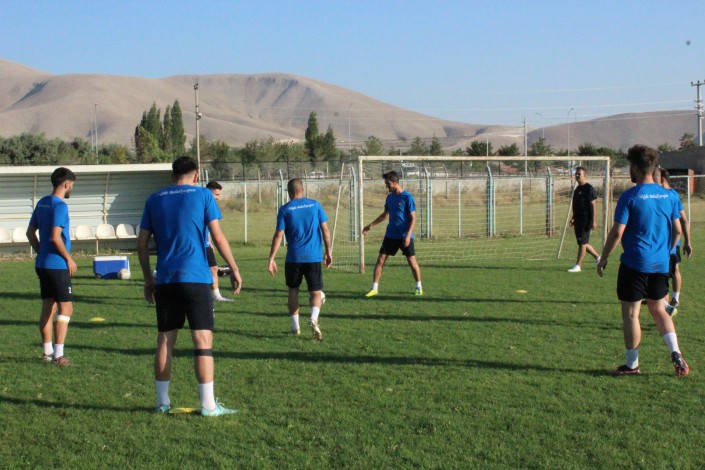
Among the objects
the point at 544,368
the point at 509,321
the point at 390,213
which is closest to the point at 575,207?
the point at 390,213

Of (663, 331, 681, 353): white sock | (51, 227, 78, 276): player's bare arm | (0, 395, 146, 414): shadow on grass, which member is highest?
(51, 227, 78, 276): player's bare arm

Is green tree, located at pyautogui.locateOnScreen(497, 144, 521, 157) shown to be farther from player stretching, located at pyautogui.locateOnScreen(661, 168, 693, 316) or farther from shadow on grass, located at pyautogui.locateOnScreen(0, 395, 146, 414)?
shadow on grass, located at pyautogui.locateOnScreen(0, 395, 146, 414)

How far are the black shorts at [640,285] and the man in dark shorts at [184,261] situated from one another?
354cm

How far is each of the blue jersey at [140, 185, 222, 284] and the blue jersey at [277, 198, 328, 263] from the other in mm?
3241

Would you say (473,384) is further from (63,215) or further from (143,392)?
(63,215)

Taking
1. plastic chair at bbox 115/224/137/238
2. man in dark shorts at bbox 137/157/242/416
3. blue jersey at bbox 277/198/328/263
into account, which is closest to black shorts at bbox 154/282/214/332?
man in dark shorts at bbox 137/157/242/416

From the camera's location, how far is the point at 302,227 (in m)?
9.21

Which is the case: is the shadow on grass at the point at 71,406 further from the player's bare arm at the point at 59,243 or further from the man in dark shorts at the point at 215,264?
the man in dark shorts at the point at 215,264

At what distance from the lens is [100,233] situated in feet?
72.8

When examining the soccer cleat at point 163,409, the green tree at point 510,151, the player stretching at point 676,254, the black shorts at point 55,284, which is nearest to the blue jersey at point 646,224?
the player stretching at point 676,254

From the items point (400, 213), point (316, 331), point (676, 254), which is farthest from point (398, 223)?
point (676, 254)

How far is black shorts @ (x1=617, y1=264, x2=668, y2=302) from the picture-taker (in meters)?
7.11

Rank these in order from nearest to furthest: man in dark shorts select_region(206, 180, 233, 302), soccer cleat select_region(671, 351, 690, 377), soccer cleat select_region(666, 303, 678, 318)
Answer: soccer cleat select_region(671, 351, 690, 377)
soccer cleat select_region(666, 303, 678, 318)
man in dark shorts select_region(206, 180, 233, 302)

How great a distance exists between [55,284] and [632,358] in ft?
18.1
